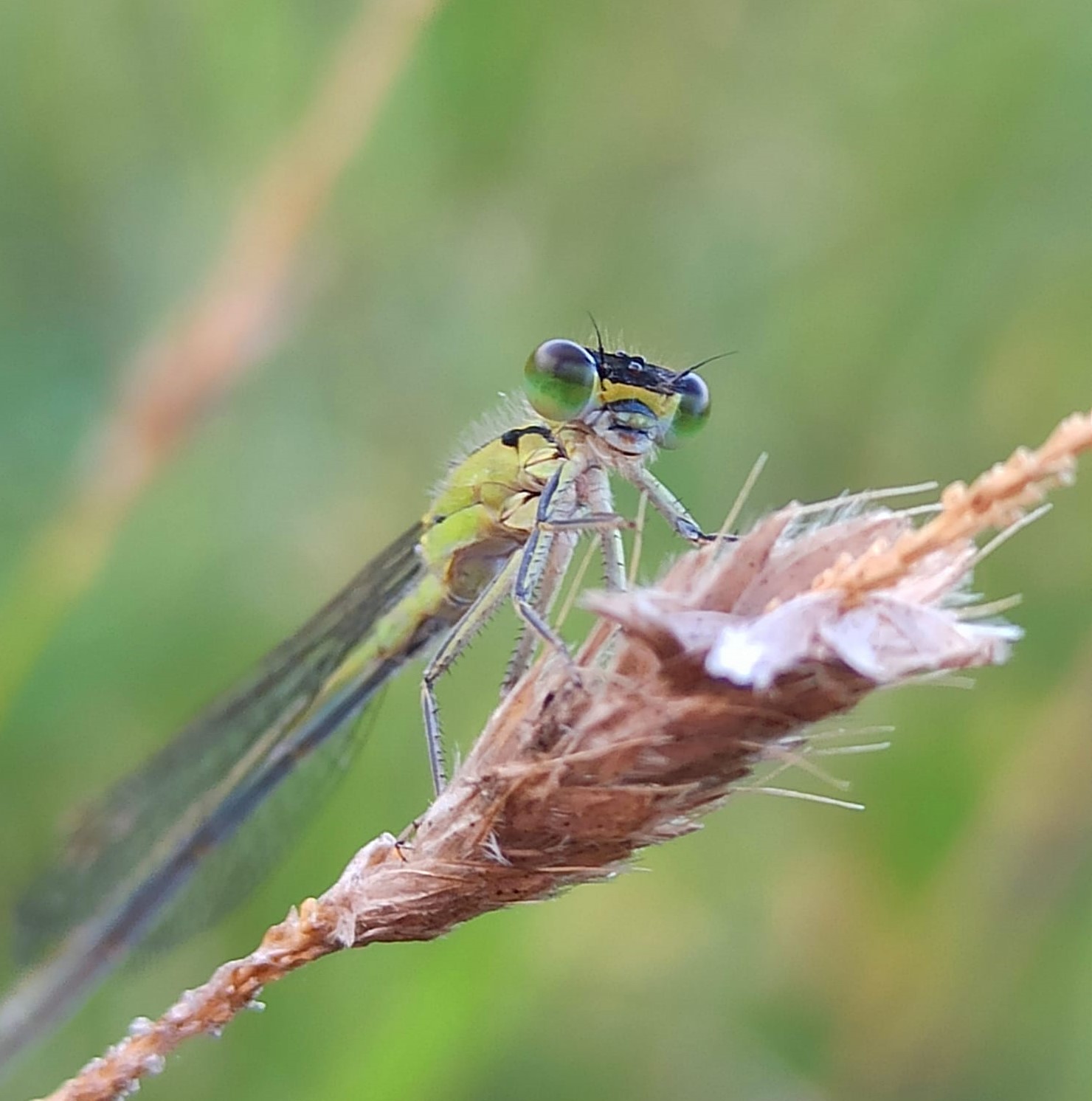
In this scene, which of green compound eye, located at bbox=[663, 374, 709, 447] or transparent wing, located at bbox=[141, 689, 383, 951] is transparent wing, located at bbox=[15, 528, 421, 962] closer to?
transparent wing, located at bbox=[141, 689, 383, 951]

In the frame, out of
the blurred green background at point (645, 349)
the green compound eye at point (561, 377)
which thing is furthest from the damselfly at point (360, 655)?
the blurred green background at point (645, 349)

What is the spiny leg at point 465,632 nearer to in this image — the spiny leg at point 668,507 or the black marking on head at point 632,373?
the spiny leg at point 668,507

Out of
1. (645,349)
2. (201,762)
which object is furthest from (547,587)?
(201,762)

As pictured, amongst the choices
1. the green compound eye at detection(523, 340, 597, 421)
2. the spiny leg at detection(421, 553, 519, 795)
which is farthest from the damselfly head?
the spiny leg at detection(421, 553, 519, 795)

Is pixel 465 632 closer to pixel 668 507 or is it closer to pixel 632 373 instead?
pixel 668 507

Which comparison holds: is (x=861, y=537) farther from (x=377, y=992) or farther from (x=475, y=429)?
(x=377, y=992)

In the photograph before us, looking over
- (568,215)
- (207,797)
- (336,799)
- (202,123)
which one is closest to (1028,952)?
(336,799)

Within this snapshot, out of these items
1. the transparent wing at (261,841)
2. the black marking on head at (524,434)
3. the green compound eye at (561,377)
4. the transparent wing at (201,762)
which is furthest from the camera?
the transparent wing at (261,841)
